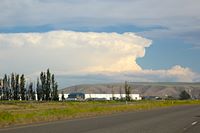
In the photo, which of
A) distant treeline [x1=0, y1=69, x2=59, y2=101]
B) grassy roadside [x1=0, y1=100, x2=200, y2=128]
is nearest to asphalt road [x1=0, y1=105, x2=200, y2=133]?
grassy roadside [x1=0, y1=100, x2=200, y2=128]

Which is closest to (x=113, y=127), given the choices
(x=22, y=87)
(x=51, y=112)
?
(x=51, y=112)

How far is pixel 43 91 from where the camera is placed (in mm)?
171500

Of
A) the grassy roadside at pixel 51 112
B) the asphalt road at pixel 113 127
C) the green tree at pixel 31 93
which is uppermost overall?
the green tree at pixel 31 93

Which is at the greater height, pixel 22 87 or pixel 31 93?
pixel 22 87

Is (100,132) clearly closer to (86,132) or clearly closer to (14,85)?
(86,132)

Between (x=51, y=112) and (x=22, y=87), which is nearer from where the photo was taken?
(x=51, y=112)

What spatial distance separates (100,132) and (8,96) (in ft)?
532

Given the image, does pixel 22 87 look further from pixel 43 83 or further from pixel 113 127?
pixel 113 127

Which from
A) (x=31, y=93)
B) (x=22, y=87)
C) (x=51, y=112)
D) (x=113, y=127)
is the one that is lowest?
(x=113, y=127)

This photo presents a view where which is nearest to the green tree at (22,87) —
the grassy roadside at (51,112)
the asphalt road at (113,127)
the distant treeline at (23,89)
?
the distant treeline at (23,89)

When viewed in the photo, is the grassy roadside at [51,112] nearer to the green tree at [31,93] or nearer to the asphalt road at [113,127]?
the asphalt road at [113,127]

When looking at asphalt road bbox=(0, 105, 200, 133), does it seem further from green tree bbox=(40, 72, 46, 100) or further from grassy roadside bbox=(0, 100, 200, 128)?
green tree bbox=(40, 72, 46, 100)

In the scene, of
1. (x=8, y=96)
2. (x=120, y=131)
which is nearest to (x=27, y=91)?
(x=8, y=96)

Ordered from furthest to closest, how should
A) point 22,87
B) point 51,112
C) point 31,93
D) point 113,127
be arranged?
point 31,93 → point 22,87 → point 51,112 → point 113,127
